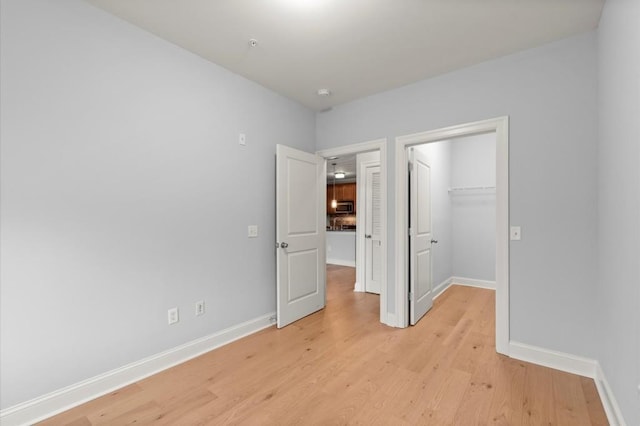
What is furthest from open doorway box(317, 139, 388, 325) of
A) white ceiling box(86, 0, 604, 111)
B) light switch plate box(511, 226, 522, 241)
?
light switch plate box(511, 226, 522, 241)

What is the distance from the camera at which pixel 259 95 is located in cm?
319

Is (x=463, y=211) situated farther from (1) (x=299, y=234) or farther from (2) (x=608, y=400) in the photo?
(2) (x=608, y=400)

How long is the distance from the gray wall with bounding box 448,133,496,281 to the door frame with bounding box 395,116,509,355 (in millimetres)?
2359

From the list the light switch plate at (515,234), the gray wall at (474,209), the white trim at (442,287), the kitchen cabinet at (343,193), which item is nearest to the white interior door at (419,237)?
the white trim at (442,287)

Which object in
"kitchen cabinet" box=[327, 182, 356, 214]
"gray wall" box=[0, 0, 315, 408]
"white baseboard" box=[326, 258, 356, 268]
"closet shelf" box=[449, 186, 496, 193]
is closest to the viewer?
"gray wall" box=[0, 0, 315, 408]

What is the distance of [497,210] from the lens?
256 centimetres

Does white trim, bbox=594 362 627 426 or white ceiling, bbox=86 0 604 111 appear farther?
white ceiling, bbox=86 0 604 111

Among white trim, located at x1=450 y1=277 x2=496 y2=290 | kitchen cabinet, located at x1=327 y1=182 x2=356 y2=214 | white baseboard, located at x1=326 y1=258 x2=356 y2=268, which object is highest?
kitchen cabinet, located at x1=327 y1=182 x2=356 y2=214

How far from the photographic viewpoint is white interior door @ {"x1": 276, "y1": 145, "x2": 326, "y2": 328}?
10.5ft

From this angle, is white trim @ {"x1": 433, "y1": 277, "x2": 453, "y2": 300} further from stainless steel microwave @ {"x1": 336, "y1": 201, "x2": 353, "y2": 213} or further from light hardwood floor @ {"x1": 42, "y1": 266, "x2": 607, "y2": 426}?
stainless steel microwave @ {"x1": 336, "y1": 201, "x2": 353, "y2": 213}

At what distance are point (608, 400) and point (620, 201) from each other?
1.25m

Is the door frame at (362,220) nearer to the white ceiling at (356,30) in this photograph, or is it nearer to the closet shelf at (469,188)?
the closet shelf at (469,188)

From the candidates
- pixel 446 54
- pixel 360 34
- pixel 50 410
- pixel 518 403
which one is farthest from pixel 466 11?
pixel 50 410

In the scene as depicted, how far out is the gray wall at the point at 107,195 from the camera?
1.72 meters
